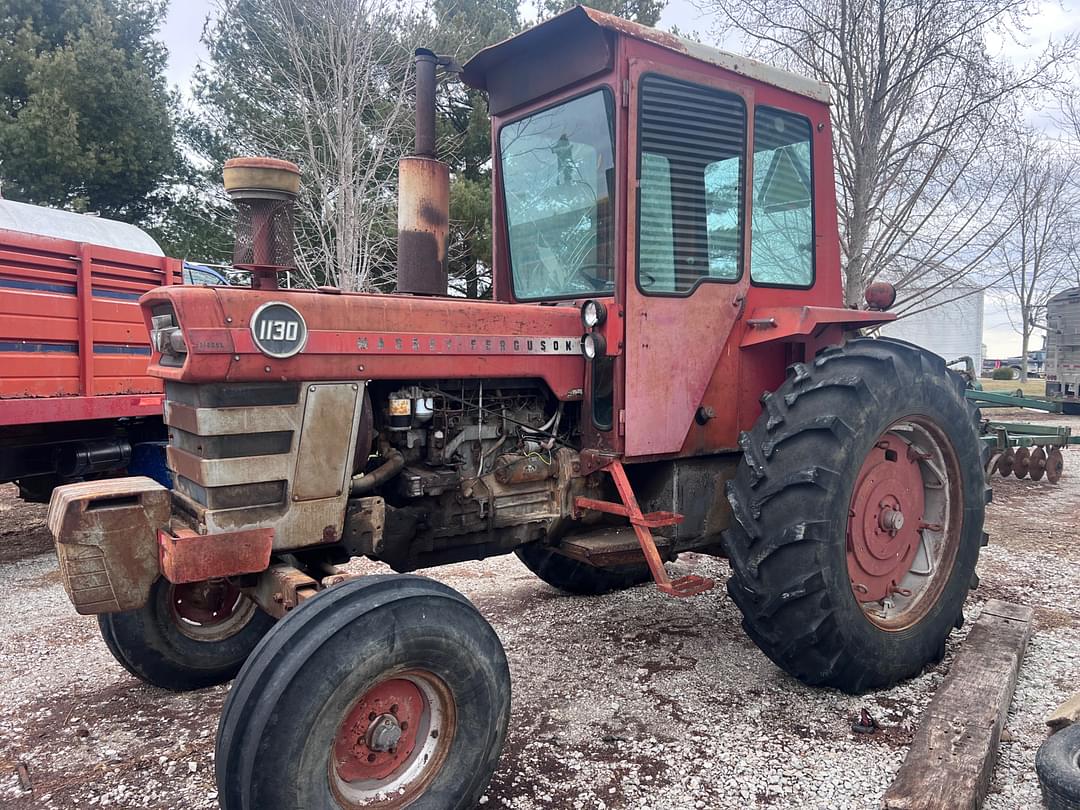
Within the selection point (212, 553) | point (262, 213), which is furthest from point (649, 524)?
point (262, 213)

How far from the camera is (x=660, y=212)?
3355 millimetres

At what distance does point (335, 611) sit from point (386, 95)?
1173 centimetres

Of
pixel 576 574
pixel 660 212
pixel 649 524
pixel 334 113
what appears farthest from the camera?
pixel 334 113

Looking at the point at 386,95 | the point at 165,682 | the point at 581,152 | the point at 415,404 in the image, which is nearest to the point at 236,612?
the point at 165,682

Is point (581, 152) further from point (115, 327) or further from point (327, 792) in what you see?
point (115, 327)

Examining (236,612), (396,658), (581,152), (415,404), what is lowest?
(236,612)

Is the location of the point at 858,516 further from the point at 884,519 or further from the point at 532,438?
the point at 532,438

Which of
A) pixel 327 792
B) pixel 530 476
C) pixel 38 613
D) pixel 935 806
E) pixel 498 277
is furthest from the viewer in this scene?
pixel 38 613

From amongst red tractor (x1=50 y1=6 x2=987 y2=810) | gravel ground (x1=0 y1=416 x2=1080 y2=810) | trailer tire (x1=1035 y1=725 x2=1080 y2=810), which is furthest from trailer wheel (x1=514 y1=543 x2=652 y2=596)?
trailer tire (x1=1035 y1=725 x2=1080 y2=810)

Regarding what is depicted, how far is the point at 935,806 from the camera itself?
7.69ft

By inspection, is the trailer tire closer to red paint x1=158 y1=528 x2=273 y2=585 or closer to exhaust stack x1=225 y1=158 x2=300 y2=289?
red paint x1=158 y1=528 x2=273 y2=585

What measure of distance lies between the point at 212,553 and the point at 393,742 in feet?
2.71

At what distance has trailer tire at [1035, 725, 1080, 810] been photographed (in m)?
2.33

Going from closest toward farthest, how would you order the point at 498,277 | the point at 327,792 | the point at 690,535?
the point at 327,792
the point at 690,535
the point at 498,277
